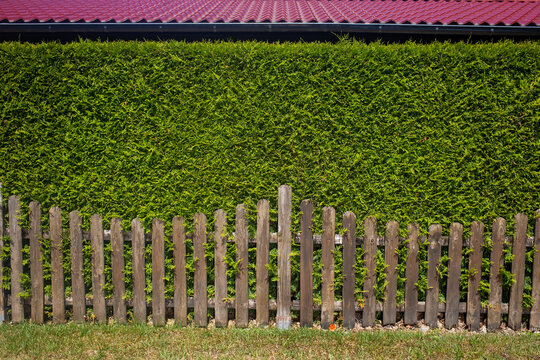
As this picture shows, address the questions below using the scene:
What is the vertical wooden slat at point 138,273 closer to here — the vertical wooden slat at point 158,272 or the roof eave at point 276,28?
the vertical wooden slat at point 158,272

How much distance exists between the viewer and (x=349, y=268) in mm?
3627

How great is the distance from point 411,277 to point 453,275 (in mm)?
422

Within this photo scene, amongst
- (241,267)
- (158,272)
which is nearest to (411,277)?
(241,267)

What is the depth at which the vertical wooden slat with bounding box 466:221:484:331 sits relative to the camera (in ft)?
11.7

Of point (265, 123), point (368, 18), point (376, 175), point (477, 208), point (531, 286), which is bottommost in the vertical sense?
point (531, 286)

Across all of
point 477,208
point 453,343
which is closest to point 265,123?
point 477,208

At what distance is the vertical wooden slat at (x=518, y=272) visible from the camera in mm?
3539

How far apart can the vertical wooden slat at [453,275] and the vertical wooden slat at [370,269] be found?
747 mm

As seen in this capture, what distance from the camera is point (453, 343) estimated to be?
336cm

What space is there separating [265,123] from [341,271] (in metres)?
1.73

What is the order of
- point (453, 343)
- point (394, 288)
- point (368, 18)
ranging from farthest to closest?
point (368, 18) → point (394, 288) → point (453, 343)

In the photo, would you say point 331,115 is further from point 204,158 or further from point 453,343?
point 453,343

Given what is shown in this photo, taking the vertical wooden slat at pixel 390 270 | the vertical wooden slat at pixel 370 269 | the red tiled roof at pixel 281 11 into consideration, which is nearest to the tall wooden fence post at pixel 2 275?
the red tiled roof at pixel 281 11

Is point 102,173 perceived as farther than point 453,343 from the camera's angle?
Yes
